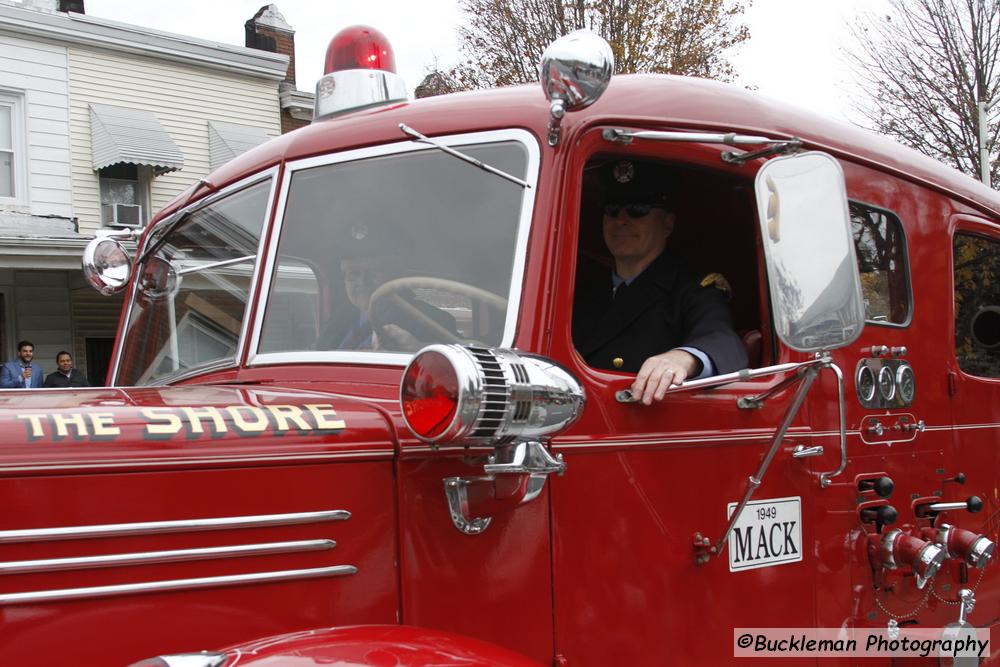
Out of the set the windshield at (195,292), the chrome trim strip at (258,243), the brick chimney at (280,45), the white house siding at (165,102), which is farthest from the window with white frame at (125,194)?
the windshield at (195,292)

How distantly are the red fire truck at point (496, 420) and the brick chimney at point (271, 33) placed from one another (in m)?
12.7

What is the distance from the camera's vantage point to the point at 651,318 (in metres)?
2.67

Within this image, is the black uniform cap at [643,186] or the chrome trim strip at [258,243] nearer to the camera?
the chrome trim strip at [258,243]

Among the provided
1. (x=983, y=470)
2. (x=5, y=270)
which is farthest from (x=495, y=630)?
(x=5, y=270)

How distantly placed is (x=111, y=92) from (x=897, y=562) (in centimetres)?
1273

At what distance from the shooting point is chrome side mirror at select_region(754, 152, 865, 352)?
204 centimetres

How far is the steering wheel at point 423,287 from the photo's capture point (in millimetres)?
2258

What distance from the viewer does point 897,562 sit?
111 inches

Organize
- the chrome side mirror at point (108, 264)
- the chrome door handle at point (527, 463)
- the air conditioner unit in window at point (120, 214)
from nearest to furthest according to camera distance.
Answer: the chrome door handle at point (527, 463) < the chrome side mirror at point (108, 264) < the air conditioner unit in window at point (120, 214)

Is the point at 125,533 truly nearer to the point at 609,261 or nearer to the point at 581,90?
the point at 581,90

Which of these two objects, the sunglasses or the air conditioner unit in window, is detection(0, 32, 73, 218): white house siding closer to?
the air conditioner unit in window

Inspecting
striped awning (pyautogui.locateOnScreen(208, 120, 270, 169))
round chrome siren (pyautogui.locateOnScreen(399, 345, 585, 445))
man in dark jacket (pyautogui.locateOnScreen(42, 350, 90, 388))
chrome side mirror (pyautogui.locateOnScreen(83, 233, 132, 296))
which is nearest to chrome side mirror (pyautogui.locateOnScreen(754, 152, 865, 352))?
round chrome siren (pyautogui.locateOnScreen(399, 345, 585, 445))

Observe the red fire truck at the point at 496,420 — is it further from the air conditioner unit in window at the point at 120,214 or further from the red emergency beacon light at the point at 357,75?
the air conditioner unit in window at the point at 120,214

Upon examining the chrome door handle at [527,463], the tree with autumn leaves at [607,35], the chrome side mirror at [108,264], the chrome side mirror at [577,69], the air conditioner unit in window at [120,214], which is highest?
the tree with autumn leaves at [607,35]
